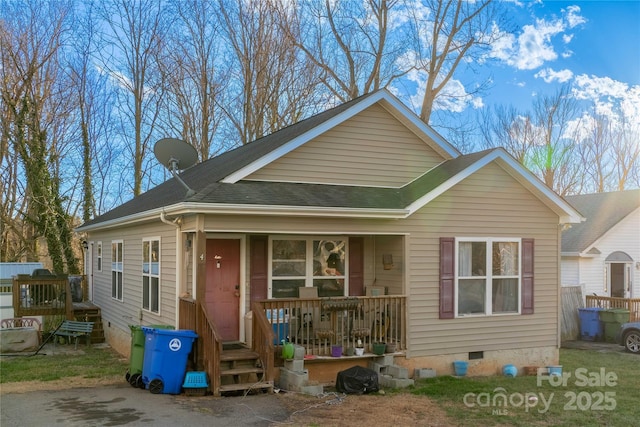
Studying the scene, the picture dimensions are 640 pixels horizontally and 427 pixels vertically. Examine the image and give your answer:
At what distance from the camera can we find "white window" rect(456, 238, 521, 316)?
1144 cm

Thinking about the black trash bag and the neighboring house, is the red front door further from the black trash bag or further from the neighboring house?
the neighboring house

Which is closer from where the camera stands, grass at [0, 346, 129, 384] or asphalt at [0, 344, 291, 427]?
asphalt at [0, 344, 291, 427]

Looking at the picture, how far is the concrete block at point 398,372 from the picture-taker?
33.1 feet

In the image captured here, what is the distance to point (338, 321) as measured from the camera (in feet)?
34.8

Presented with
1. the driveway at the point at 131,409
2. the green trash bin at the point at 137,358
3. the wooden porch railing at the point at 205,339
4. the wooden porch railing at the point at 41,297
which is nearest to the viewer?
the driveway at the point at 131,409

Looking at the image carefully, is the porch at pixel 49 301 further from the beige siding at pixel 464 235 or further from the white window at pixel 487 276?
the white window at pixel 487 276

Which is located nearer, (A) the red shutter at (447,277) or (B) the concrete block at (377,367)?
(B) the concrete block at (377,367)

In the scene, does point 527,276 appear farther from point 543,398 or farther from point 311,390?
point 311,390

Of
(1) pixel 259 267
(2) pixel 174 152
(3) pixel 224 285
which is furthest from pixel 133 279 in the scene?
(1) pixel 259 267

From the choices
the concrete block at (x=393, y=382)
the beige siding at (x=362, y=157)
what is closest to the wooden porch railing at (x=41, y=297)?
the beige siding at (x=362, y=157)

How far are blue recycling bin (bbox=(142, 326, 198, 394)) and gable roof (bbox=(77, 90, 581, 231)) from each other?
198 cm

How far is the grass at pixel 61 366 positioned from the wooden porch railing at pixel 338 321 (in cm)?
345

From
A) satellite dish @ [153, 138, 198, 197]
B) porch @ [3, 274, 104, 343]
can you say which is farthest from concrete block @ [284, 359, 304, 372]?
porch @ [3, 274, 104, 343]

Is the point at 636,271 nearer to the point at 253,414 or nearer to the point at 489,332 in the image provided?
the point at 489,332
